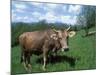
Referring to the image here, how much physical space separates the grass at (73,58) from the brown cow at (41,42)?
6cm

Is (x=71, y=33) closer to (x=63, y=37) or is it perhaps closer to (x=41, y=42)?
(x=63, y=37)

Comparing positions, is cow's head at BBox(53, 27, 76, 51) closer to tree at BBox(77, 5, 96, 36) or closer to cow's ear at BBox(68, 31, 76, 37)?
cow's ear at BBox(68, 31, 76, 37)

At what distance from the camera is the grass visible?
2.45 m

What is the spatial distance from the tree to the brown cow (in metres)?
0.25

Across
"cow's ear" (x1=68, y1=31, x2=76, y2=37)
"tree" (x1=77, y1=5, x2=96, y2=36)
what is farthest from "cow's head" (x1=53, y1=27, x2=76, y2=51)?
"tree" (x1=77, y1=5, x2=96, y2=36)

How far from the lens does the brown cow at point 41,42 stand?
8.18 ft

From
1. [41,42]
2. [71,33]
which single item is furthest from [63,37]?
[41,42]

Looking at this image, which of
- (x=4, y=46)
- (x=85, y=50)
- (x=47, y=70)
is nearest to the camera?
(x=4, y=46)

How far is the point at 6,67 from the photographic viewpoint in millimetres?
2406

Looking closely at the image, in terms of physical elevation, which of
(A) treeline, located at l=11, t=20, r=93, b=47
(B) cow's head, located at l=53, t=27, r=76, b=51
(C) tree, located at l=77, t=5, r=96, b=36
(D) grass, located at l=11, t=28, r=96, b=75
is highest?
(C) tree, located at l=77, t=5, r=96, b=36

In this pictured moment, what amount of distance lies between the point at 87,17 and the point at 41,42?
0.67 m

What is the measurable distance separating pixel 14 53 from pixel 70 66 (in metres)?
0.70
